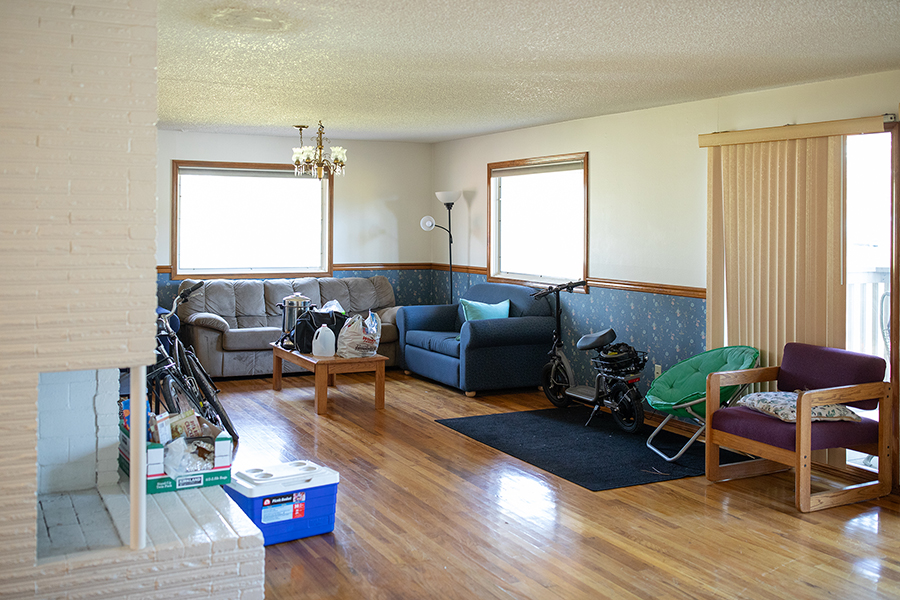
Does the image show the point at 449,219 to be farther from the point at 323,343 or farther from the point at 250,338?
the point at 323,343

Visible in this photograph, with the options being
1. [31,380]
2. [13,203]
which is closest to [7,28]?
[13,203]

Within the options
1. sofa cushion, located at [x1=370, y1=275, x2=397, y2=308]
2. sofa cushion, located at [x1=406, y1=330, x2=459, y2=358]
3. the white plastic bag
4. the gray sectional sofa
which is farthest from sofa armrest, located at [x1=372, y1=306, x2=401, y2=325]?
the white plastic bag

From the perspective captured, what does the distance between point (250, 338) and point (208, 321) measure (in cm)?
41

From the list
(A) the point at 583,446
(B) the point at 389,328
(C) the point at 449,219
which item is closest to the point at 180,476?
(A) the point at 583,446

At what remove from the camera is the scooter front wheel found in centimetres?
642

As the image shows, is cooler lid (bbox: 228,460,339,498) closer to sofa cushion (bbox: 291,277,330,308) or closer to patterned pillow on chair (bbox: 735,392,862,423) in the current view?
patterned pillow on chair (bbox: 735,392,862,423)

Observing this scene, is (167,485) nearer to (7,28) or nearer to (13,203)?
(13,203)

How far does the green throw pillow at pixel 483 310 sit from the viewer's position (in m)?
7.32

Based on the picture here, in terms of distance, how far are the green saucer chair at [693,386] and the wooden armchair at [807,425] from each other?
24 cm

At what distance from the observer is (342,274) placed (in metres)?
8.99

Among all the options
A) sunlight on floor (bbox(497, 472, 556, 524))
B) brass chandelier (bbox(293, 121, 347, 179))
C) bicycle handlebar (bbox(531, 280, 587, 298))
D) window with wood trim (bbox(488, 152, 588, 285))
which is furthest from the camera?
window with wood trim (bbox(488, 152, 588, 285))

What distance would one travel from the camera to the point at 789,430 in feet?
13.3

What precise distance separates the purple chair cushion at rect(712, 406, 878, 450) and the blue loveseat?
8.67ft

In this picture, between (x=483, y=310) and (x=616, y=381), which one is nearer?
(x=616, y=381)
